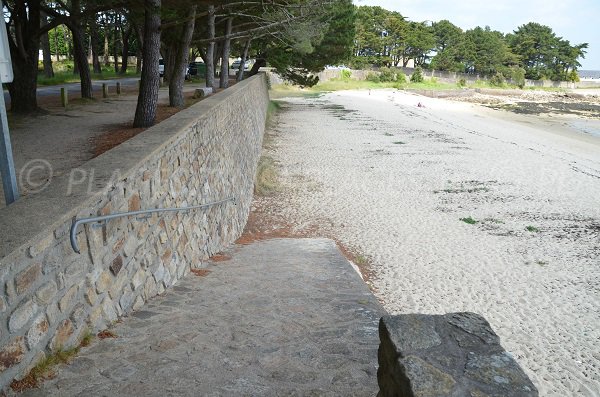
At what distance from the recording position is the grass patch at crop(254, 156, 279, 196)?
47.5ft

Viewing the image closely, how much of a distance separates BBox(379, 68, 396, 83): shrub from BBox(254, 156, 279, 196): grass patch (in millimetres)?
55336

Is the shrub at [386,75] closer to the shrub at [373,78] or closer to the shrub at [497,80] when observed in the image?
Answer: the shrub at [373,78]

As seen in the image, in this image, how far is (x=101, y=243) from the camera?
3922 mm

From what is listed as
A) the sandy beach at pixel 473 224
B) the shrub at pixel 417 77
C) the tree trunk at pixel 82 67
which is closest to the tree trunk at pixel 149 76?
the sandy beach at pixel 473 224

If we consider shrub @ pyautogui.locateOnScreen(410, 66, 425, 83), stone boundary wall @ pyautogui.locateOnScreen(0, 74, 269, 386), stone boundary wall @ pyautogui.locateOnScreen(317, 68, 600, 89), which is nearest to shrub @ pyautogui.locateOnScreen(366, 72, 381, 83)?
stone boundary wall @ pyautogui.locateOnScreen(317, 68, 600, 89)

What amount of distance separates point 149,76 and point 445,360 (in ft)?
33.4

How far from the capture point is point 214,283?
6.00 m

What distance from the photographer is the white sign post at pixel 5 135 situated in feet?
10.4

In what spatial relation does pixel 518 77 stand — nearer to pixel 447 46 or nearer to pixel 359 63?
pixel 447 46

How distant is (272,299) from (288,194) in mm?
9000

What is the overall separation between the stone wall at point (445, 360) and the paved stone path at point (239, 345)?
41.8 inches

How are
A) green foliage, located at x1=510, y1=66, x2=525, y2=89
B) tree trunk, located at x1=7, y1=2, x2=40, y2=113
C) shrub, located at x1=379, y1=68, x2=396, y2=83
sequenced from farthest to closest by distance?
green foliage, located at x1=510, y1=66, x2=525, y2=89 < shrub, located at x1=379, y1=68, x2=396, y2=83 < tree trunk, located at x1=7, y1=2, x2=40, y2=113

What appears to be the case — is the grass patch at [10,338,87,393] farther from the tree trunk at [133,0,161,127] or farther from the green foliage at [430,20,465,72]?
the green foliage at [430,20,465,72]

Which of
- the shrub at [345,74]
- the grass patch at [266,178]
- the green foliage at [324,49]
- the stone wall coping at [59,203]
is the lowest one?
the grass patch at [266,178]
